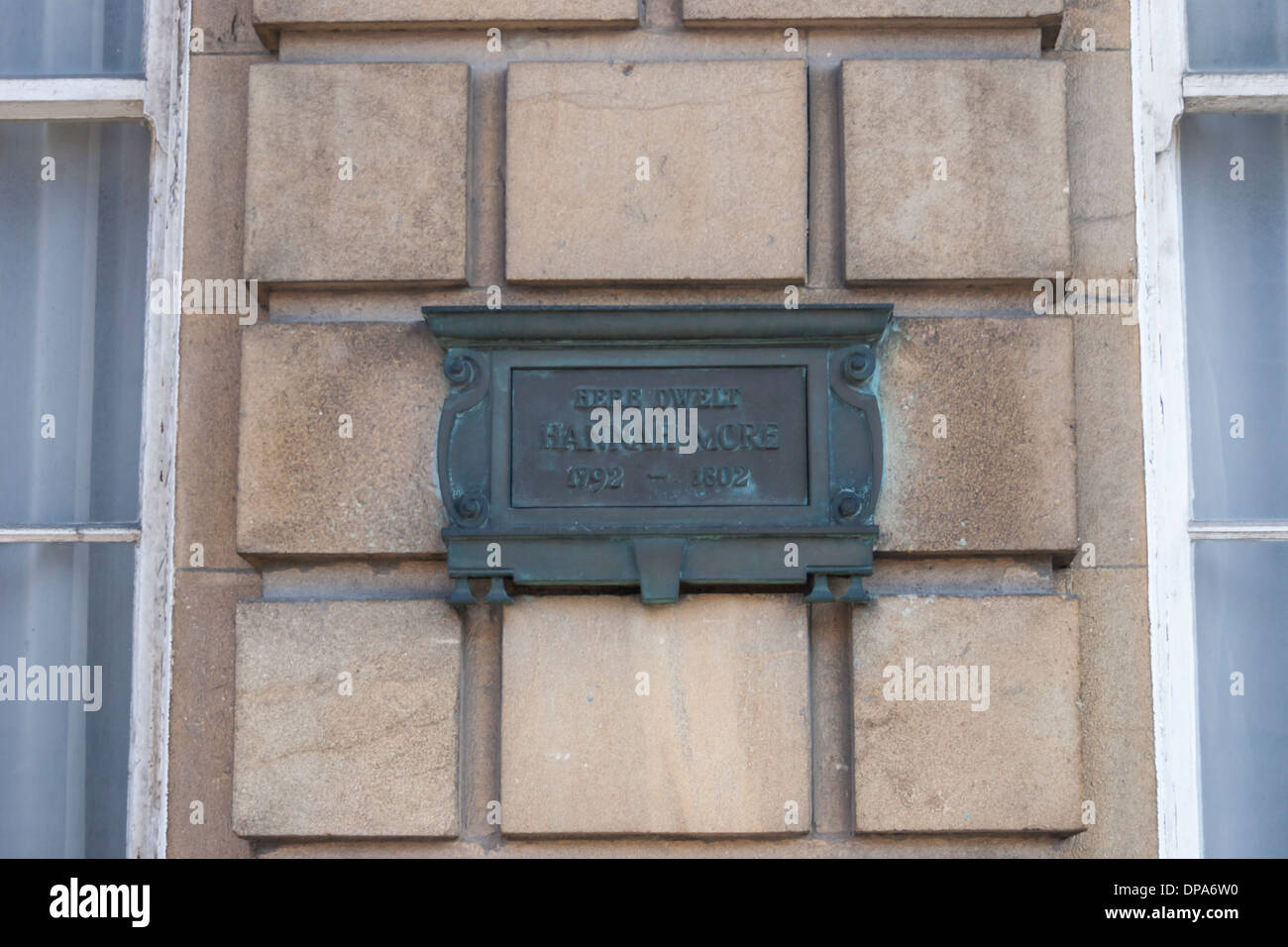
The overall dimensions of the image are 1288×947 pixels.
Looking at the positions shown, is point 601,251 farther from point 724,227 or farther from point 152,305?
point 152,305

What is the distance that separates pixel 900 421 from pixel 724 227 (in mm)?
749

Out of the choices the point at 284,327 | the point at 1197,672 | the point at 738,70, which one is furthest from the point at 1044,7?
the point at 284,327

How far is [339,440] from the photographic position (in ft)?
12.5

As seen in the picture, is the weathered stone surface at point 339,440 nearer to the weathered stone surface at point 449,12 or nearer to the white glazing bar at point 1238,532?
the weathered stone surface at point 449,12

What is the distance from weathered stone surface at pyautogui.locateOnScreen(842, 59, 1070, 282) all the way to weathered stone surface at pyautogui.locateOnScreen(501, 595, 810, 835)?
109 cm

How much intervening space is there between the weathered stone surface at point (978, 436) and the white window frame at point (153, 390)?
2125 millimetres

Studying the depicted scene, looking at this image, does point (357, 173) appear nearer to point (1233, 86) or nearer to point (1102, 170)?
point (1102, 170)

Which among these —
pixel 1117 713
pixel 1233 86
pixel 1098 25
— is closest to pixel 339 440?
pixel 1117 713

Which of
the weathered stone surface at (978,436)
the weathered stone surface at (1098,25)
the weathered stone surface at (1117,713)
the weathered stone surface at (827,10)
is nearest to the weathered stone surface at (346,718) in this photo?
the weathered stone surface at (978,436)

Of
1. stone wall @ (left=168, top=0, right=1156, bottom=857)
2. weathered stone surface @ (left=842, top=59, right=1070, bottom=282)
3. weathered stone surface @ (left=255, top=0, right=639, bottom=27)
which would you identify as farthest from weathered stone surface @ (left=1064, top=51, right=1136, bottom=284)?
weathered stone surface @ (left=255, top=0, right=639, bottom=27)

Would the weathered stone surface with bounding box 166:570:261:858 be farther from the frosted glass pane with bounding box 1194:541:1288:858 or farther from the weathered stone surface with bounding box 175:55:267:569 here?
the frosted glass pane with bounding box 1194:541:1288:858
